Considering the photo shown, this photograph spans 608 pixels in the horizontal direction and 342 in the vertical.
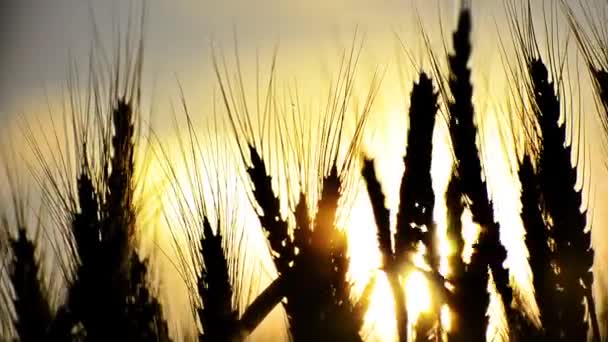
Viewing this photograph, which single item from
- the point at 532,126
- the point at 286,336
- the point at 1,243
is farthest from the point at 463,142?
the point at 1,243

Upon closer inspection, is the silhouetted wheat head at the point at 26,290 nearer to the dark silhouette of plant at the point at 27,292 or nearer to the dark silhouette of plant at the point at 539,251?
the dark silhouette of plant at the point at 27,292

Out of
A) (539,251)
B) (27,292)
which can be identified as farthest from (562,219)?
(27,292)

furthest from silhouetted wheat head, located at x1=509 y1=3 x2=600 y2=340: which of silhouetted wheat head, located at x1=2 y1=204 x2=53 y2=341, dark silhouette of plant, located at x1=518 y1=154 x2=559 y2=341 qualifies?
silhouetted wheat head, located at x1=2 y1=204 x2=53 y2=341

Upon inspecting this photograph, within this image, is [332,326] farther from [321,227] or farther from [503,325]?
[503,325]

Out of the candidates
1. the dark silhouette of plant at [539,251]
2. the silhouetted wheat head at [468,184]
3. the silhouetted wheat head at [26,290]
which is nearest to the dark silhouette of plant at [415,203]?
the silhouetted wheat head at [468,184]

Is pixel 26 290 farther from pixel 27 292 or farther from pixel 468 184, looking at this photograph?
pixel 468 184

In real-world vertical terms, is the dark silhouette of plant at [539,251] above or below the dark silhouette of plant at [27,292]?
below

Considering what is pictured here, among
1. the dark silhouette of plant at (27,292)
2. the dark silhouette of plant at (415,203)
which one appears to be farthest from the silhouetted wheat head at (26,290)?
the dark silhouette of plant at (415,203)

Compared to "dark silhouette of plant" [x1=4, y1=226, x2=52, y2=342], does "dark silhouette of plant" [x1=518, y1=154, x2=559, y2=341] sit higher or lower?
lower

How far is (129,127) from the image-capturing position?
Answer: 223 centimetres

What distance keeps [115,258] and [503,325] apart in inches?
41.3

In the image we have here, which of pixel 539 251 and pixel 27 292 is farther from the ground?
pixel 27 292

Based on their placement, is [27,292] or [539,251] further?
[27,292]

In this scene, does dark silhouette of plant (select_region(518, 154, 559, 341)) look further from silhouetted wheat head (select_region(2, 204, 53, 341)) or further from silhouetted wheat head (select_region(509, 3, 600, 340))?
silhouetted wheat head (select_region(2, 204, 53, 341))
